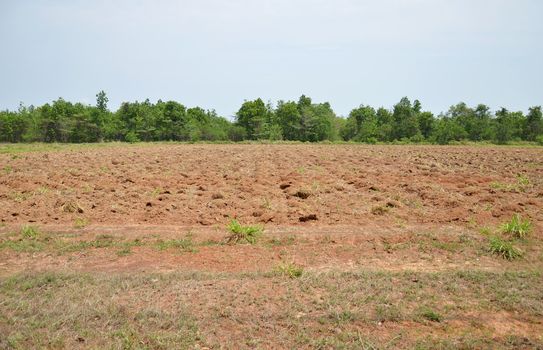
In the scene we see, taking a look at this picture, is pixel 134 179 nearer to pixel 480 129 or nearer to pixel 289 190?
pixel 289 190

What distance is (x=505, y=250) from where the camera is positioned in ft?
24.3

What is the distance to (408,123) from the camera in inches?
2007

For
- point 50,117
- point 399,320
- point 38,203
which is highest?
point 50,117

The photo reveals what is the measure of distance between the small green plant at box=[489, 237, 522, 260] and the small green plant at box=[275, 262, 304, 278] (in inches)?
147

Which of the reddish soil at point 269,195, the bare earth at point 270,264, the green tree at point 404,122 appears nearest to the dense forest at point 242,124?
the green tree at point 404,122

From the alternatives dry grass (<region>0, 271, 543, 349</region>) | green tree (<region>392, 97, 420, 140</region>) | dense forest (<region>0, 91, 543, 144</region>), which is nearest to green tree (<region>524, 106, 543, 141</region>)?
dense forest (<region>0, 91, 543, 144</region>)

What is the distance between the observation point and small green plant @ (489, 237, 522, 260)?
7.33 metres

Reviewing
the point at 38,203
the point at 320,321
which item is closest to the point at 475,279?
the point at 320,321

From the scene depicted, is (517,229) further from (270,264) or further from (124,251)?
(124,251)

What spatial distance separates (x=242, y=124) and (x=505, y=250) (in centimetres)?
4778

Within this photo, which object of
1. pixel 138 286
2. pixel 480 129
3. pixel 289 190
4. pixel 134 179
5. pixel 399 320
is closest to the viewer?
pixel 399 320

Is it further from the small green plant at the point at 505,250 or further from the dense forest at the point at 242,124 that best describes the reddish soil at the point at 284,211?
the dense forest at the point at 242,124

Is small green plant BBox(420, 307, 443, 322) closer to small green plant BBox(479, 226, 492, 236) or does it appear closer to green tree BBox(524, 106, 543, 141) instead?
small green plant BBox(479, 226, 492, 236)

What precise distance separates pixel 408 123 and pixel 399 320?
49.2 m
